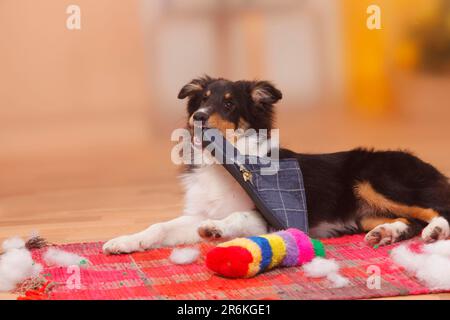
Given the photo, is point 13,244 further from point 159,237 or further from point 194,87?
point 194,87

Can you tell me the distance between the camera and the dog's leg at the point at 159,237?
9.77 feet

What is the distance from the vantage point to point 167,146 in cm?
531

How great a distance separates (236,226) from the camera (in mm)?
2941

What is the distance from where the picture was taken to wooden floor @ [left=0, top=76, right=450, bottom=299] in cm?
404

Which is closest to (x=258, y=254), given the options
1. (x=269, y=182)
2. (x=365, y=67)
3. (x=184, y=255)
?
(x=184, y=255)

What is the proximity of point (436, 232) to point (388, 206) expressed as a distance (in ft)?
1.04

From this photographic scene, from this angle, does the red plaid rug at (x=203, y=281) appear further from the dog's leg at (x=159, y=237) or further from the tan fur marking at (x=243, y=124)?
the tan fur marking at (x=243, y=124)

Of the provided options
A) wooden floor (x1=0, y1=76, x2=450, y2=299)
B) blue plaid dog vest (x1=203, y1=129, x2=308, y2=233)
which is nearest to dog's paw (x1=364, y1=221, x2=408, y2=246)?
blue plaid dog vest (x1=203, y1=129, x2=308, y2=233)

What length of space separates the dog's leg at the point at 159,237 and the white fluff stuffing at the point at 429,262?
0.93m

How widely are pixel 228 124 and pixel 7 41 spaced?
2.49m

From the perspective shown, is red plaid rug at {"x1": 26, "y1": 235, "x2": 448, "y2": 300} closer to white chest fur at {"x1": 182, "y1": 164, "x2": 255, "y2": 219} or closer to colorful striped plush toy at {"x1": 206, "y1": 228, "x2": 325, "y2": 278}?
colorful striped plush toy at {"x1": 206, "y1": 228, "x2": 325, "y2": 278}

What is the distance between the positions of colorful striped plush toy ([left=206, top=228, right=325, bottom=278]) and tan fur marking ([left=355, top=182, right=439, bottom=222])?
731 millimetres
